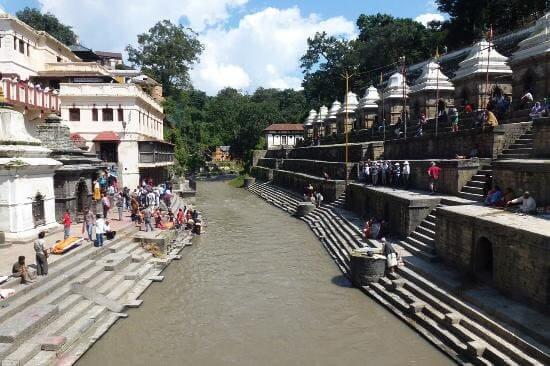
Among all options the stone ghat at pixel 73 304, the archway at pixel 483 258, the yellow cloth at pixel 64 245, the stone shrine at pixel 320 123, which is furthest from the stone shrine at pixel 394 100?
the yellow cloth at pixel 64 245

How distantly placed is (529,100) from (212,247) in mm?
12642

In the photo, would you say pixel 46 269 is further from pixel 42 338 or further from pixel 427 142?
pixel 427 142

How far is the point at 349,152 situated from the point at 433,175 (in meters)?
11.3

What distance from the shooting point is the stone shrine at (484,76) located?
19.6 meters

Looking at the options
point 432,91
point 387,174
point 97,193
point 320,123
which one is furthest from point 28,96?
point 320,123

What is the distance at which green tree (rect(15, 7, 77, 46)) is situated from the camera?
65438mm

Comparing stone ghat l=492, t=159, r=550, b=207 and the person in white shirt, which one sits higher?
stone ghat l=492, t=159, r=550, b=207

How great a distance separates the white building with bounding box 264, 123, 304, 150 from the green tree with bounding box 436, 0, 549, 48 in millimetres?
21478

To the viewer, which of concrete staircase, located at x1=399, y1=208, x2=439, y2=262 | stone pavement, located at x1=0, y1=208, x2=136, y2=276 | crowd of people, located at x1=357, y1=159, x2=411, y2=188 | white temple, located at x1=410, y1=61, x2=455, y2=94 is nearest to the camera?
stone pavement, located at x1=0, y1=208, x2=136, y2=276

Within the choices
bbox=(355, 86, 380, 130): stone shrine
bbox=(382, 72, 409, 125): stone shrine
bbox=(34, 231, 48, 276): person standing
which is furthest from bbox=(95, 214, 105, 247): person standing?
bbox=(355, 86, 380, 130): stone shrine

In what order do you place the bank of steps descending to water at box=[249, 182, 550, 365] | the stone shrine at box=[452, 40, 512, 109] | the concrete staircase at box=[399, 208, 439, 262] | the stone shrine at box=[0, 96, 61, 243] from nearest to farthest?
the bank of steps descending to water at box=[249, 182, 550, 365], the concrete staircase at box=[399, 208, 439, 262], the stone shrine at box=[0, 96, 61, 243], the stone shrine at box=[452, 40, 512, 109]

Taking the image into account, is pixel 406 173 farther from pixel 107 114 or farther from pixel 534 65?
pixel 107 114

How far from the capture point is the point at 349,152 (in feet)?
90.4

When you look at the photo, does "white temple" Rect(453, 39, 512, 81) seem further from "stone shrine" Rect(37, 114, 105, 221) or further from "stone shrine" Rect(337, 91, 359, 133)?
"stone shrine" Rect(337, 91, 359, 133)
